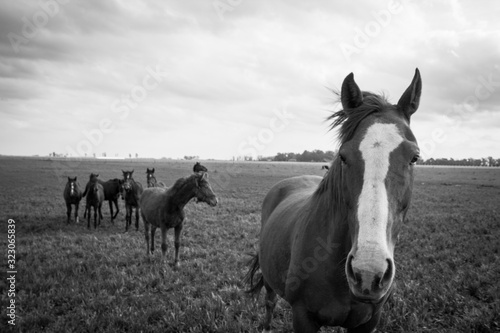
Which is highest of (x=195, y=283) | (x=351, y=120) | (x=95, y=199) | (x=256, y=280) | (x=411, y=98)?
(x=411, y=98)

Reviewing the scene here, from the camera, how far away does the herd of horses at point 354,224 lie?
5.40 ft

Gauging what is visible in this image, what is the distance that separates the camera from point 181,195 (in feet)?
27.2

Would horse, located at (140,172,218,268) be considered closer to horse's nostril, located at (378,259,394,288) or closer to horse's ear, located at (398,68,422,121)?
horse's ear, located at (398,68,422,121)

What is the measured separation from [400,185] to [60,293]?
679cm

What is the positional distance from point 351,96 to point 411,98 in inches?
21.0

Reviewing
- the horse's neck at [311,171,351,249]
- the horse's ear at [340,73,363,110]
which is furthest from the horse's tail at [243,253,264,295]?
the horse's ear at [340,73,363,110]

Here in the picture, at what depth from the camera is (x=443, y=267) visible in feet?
21.4

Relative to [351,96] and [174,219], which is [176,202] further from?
[351,96]

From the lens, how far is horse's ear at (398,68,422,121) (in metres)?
2.30

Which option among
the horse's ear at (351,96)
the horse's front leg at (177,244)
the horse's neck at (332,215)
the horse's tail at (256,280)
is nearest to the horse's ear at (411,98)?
the horse's ear at (351,96)

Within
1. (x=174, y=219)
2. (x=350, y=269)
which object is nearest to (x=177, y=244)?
(x=174, y=219)

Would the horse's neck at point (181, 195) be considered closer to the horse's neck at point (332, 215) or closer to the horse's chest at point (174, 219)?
the horse's chest at point (174, 219)

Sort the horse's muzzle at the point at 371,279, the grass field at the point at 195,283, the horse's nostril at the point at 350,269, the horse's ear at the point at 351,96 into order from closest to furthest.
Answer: the horse's muzzle at the point at 371,279 → the horse's nostril at the point at 350,269 → the horse's ear at the point at 351,96 → the grass field at the point at 195,283

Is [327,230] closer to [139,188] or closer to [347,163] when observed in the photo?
[347,163]
